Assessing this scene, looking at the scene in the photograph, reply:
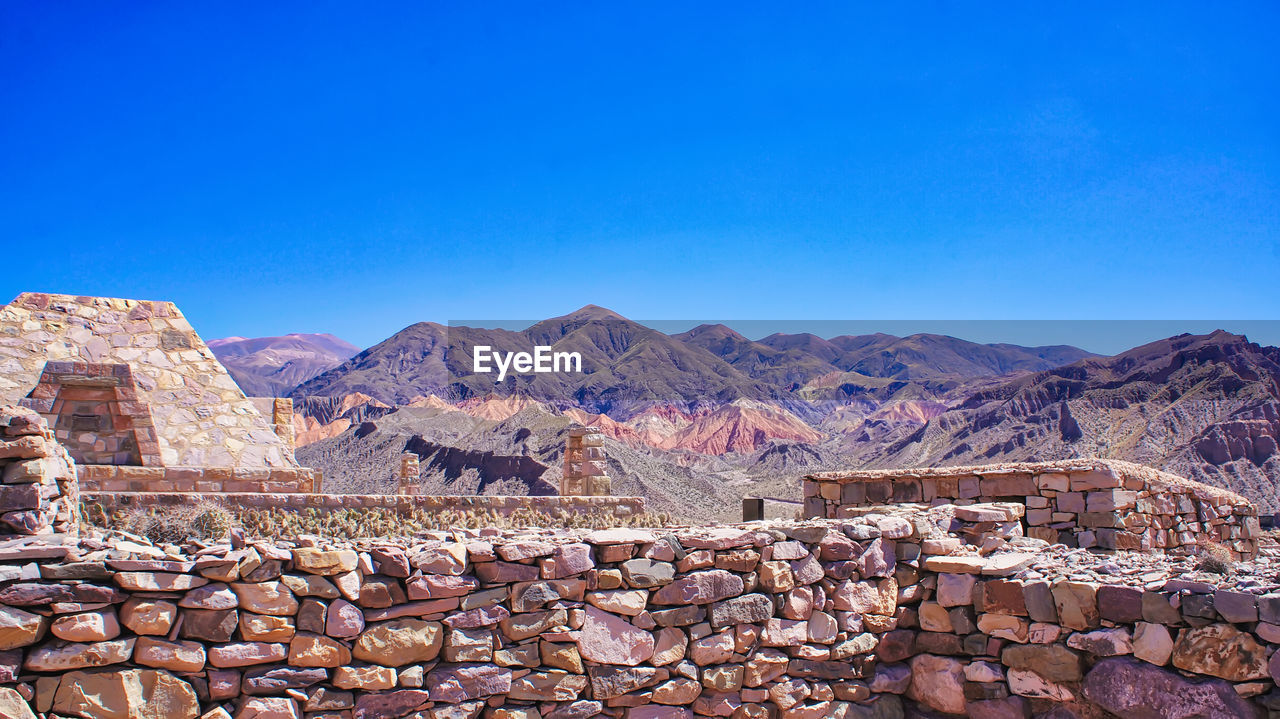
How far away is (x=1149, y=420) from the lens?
136 feet

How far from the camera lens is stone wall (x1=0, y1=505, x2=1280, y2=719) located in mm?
4238

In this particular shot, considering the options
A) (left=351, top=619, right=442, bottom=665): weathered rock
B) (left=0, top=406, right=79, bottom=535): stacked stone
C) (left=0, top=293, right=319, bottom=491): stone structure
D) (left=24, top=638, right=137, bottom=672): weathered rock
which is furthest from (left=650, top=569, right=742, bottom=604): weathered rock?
(left=0, top=293, right=319, bottom=491): stone structure

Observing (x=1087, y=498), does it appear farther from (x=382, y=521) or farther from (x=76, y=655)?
(x=76, y=655)

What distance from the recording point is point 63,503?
491 cm

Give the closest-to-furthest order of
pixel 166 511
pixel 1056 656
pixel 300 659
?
1. pixel 300 659
2. pixel 1056 656
3. pixel 166 511

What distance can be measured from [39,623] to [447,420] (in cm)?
5381

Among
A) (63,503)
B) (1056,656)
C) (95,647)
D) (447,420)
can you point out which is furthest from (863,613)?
(447,420)

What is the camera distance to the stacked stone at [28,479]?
14.7 ft

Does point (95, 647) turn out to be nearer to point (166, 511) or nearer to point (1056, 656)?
point (166, 511)

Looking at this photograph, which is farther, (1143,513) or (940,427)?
(940,427)

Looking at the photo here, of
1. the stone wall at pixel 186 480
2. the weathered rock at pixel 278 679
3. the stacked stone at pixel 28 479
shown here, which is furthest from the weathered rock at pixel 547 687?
the stone wall at pixel 186 480

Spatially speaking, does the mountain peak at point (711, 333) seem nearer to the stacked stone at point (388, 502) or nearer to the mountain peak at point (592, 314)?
the mountain peak at point (592, 314)

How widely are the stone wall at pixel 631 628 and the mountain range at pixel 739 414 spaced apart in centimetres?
2597

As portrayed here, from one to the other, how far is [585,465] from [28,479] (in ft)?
27.9
